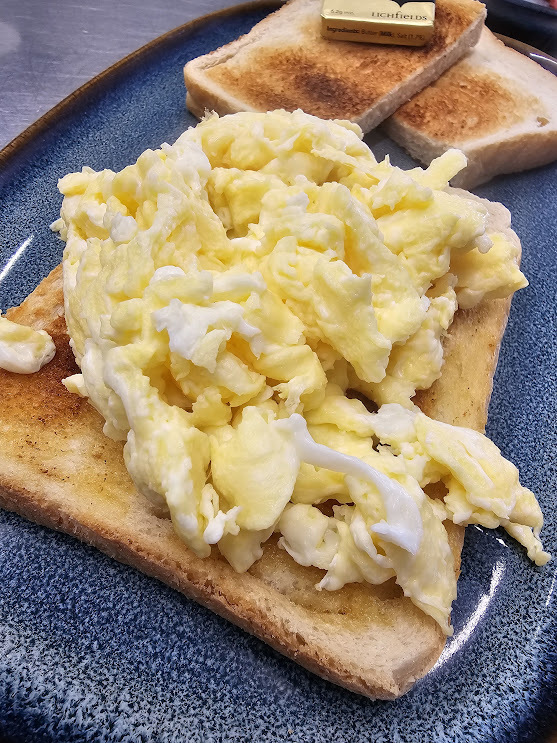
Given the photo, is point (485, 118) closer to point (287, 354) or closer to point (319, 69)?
point (319, 69)

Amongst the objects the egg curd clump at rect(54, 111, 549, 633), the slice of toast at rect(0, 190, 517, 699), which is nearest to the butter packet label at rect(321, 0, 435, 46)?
the egg curd clump at rect(54, 111, 549, 633)

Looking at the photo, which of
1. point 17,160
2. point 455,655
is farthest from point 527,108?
point 455,655

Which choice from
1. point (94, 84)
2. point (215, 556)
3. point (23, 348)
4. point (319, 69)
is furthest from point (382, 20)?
point (215, 556)

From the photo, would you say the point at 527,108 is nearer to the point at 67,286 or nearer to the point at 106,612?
the point at 67,286

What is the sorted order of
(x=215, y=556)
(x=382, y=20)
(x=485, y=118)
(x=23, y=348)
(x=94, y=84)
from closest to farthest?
(x=215, y=556) < (x=23, y=348) < (x=94, y=84) < (x=485, y=118) < (x=382, y=20)

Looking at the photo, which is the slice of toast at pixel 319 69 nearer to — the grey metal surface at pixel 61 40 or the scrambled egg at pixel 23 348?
the grey metal surface at pixel 61 40
